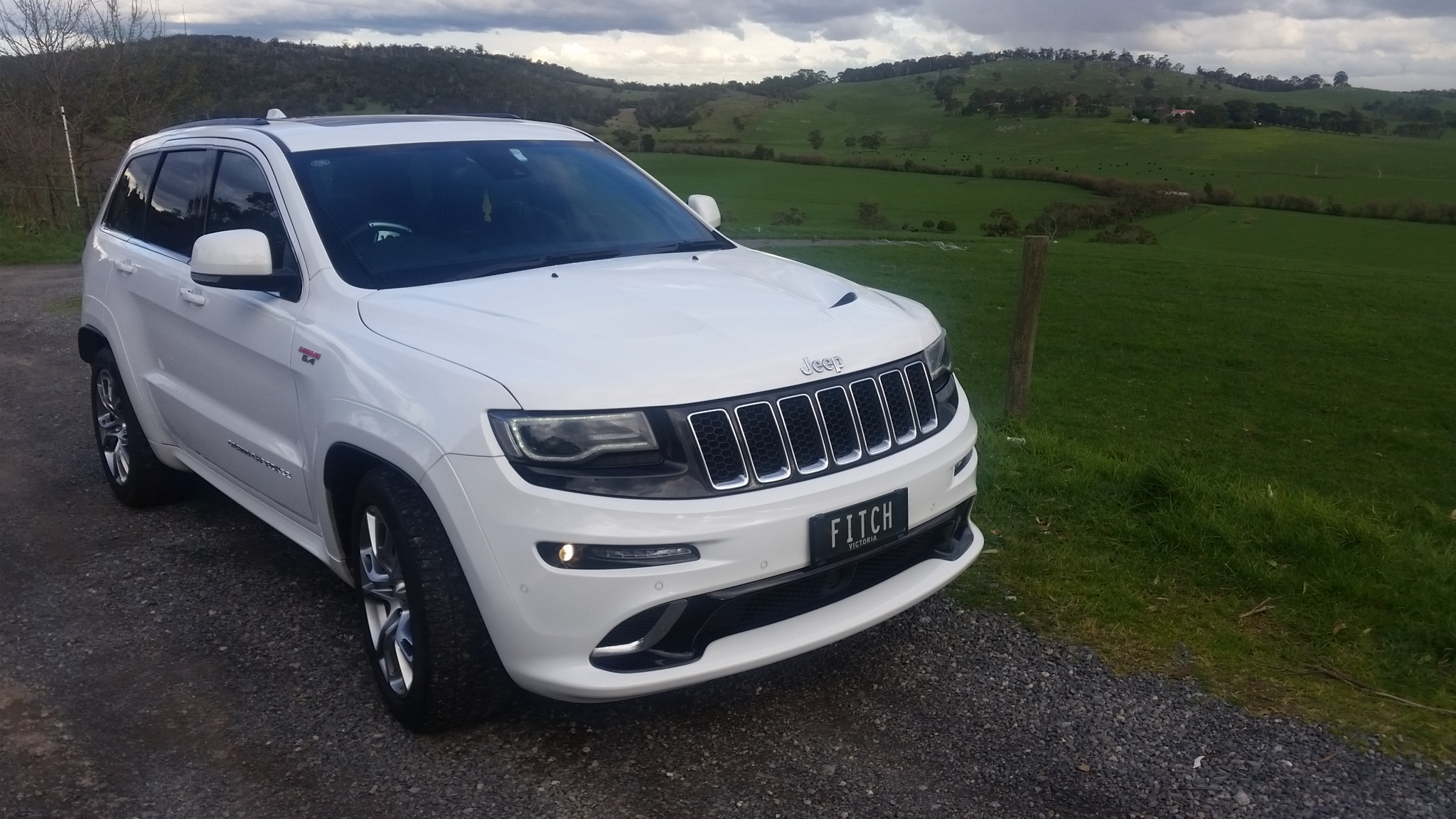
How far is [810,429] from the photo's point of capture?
3.44 metres

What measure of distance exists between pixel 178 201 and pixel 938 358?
3.51m

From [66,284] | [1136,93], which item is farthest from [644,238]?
[1136,93]

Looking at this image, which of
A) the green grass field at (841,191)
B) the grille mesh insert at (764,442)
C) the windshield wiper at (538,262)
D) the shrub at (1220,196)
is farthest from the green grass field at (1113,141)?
the grille mesh insert at (764,442)

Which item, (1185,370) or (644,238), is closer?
(644,238)

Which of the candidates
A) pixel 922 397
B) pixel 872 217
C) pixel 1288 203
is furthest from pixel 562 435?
pixel 1288 203

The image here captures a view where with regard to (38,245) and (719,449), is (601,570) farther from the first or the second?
(38,245)

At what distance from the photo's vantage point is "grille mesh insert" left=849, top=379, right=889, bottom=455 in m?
3.59

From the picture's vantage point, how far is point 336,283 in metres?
3.97

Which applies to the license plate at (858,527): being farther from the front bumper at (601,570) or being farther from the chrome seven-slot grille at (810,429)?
the chrome seven-slot grille at (810,429)

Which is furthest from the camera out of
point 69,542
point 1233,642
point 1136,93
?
point 1136,93

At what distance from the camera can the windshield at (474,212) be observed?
13.8 feet

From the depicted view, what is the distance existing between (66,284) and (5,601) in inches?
501

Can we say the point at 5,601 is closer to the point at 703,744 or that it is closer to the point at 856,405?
the point at 703,744

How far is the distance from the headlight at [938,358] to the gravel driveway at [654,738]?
997mm
